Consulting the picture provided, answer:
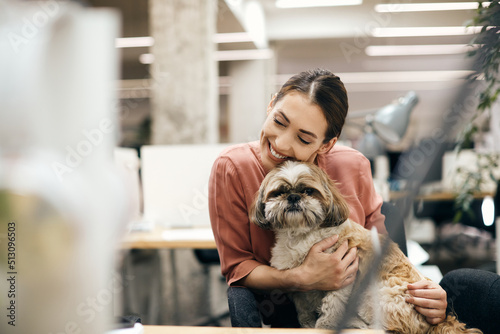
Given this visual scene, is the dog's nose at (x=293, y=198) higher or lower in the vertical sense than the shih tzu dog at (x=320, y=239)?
higher

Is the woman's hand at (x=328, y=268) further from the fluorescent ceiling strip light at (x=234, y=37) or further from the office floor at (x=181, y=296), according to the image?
the fluorescent ceiling strip light at (x=234, y=37)

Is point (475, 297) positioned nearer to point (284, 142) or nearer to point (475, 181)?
point (284, 142)

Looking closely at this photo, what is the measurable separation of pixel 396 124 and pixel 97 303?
5.88ft

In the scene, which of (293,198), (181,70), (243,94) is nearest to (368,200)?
(293,198)

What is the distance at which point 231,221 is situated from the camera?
53.8 inches

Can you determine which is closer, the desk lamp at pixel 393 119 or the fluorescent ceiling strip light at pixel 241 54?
the desk lamp at pixel 393 119

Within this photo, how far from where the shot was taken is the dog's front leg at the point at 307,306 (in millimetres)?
1273

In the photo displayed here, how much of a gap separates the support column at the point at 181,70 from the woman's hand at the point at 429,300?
315 centimetres

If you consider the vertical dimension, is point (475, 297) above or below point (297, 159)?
below

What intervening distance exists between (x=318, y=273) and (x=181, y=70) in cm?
314

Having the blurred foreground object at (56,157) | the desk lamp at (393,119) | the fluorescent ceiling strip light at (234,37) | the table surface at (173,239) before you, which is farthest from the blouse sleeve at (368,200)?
the fluorescent ceiling strip light at (234,37)

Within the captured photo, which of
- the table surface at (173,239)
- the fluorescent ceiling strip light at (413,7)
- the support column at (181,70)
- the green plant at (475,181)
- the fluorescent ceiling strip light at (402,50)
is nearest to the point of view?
the green plant at (475,181)

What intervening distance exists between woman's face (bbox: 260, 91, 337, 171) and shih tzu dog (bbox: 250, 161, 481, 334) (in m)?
0.04

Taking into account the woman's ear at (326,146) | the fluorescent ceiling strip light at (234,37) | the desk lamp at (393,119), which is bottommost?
the woman's ear at (326,146)
